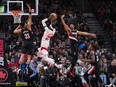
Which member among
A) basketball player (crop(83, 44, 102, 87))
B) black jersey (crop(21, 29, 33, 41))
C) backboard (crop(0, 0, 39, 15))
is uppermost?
backboard (crop(0, 0, 39, 15))

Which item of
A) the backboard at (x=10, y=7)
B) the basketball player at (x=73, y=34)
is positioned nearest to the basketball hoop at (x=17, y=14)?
the backboard at (x=10, y=7)

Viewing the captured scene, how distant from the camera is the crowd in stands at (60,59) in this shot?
23.0 meters

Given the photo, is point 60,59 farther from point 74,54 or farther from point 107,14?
point 107,14

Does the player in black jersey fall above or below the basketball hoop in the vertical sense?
below

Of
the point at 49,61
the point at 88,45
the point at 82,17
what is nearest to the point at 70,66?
the point at 49,61

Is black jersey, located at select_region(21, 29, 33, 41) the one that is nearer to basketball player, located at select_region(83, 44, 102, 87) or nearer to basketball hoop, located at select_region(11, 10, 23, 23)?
basketball hoop, located at select_region(11, 10, 23, 23)

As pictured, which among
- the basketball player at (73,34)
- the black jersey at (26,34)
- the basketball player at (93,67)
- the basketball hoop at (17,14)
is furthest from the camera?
the basketball player at (93,67)

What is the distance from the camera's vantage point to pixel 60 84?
22.8 meters

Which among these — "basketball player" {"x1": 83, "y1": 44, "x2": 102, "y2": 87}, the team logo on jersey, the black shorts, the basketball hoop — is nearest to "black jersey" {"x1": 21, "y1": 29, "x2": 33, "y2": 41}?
the black shorts

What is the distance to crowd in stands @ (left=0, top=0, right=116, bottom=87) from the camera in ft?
75.5

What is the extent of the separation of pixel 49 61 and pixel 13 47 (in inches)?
210

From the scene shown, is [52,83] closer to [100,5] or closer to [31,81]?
[31,81]

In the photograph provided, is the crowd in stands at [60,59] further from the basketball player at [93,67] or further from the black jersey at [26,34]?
the black jersey at [26,34]

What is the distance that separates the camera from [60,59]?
24438 millimetres
